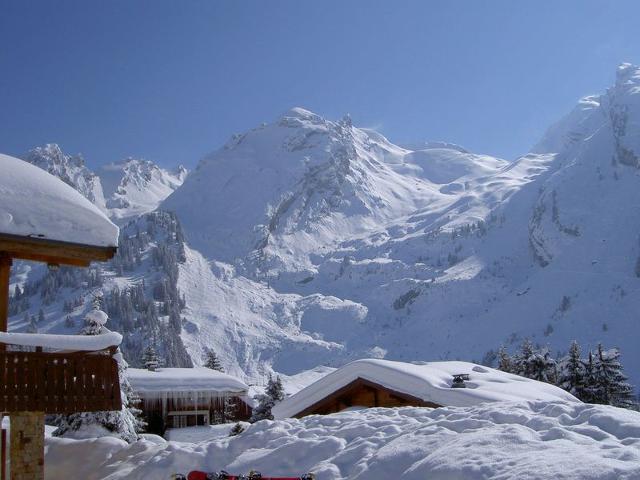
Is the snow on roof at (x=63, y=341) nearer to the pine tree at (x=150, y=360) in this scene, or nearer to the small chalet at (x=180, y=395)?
the small chalet at (x=180, y=395)

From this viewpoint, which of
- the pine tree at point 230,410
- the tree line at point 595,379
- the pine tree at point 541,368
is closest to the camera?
the tree line at point 595,379

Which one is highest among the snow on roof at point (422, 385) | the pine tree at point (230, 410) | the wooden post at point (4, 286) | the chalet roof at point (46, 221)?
the chalet roof at point (46, 221)

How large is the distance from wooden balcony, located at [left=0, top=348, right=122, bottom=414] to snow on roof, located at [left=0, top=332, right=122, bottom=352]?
0.16 metres

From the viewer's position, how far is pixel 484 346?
136 meters

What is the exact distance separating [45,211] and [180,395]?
29.1m

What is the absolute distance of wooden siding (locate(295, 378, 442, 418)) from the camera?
15797 millimetres

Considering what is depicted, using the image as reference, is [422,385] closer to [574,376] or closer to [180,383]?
[180,383]

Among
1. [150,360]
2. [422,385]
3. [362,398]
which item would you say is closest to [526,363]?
[150,360]

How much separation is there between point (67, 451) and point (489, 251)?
17467 centimetres

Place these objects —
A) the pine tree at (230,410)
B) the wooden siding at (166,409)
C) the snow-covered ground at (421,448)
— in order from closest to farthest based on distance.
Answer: the snow-covered ground at (421,448) < the wooden siding at (166,409) < the pine tree at (230,410)

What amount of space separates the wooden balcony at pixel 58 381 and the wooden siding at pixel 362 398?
6.54m

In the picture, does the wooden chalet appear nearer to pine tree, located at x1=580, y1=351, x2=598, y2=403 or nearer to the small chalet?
the small chalet

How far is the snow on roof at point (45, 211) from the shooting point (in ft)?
34.0

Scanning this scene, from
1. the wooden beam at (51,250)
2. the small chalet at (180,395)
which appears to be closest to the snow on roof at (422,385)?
the wooden beam at (51,250)
